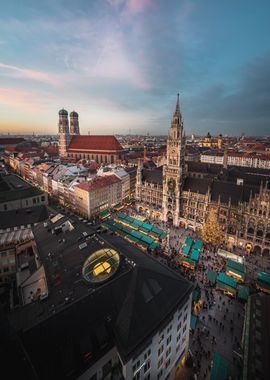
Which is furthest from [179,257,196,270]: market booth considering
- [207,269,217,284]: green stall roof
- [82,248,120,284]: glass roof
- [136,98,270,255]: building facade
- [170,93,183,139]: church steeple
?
[170,93,183,139]: church steeple

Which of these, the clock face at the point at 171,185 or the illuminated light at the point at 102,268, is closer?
the illuminated light at the point at 102,268

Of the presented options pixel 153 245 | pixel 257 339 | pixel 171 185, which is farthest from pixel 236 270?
pixel 171 185

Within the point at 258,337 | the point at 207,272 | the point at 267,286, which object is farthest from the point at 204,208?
the point at 258,337

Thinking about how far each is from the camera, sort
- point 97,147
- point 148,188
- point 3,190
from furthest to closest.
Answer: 1. point 97,147
2. point 148,188
3. point 3,190

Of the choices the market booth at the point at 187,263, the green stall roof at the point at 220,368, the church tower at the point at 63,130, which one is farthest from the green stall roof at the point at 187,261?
the church tower at the point at 63,130

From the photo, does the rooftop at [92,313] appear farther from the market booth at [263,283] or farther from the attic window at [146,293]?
the market booth at [263,283]

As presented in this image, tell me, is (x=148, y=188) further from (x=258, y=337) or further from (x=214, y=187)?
(x=258, y=337)
